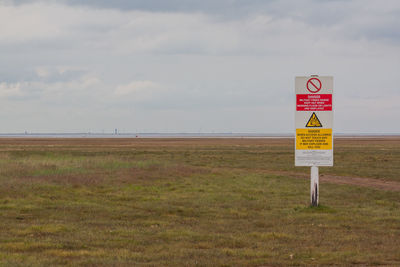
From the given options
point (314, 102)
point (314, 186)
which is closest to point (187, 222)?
point (314, 186)

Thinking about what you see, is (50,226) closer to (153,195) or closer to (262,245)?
(262,245)

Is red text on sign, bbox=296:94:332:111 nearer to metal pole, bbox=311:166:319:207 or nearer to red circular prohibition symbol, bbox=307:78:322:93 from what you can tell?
red circular prohibition symbol, bbox=307:78:322:93

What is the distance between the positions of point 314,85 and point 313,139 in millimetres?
1886

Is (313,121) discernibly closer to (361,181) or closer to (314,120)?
(314,120)

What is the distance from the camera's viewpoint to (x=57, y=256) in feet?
41.8

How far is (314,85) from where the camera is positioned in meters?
20.6

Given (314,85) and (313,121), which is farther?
(313,121)

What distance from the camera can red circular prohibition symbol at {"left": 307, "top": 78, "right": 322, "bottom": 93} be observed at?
2053 centimetres

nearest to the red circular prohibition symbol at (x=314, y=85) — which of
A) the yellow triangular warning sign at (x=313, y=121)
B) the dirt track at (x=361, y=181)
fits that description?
the yellow triangular warning sign at (x=313, y=121)

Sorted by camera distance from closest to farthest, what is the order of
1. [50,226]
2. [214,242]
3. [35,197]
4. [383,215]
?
[214,242] < [50,226] < [383,215] < [35,197]

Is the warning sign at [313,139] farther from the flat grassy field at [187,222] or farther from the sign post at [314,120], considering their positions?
the flat grassy field at [187,222]

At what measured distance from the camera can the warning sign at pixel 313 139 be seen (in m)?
20.8

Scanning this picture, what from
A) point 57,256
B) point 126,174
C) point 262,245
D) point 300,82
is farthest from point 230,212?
point 126,174

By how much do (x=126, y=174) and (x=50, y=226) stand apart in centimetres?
1795
